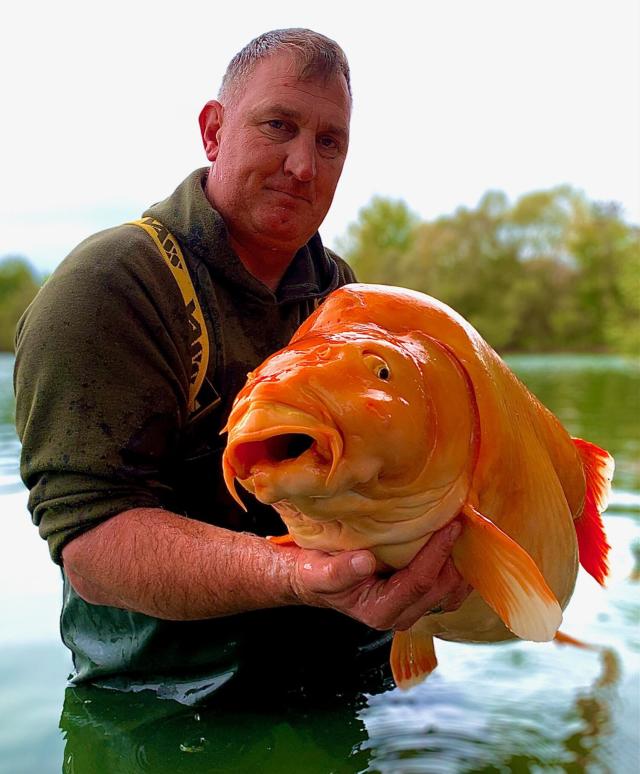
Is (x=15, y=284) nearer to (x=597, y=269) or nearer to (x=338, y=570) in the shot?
(x=597, y=269)

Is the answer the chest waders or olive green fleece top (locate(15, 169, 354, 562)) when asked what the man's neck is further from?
the chest waders

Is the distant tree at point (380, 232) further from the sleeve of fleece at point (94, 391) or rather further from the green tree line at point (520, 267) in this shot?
the sleeve of fleece at point (94, 391)

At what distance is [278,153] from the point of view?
8.94ft

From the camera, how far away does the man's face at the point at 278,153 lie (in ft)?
8.82

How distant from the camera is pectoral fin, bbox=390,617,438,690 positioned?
2225 millimetres

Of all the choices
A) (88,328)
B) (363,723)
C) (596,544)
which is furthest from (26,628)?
(596,544)

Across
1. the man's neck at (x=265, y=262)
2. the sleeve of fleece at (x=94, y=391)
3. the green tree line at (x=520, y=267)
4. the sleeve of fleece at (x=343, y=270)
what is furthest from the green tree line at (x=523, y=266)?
the sleeve of fleece at (x=94, y=391)

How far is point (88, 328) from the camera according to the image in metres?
2.36

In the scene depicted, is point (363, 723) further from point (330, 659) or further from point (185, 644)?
point (185, 644)

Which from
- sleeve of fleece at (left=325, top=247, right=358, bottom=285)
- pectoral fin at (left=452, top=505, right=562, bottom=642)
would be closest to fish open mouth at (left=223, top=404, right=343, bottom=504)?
pectoral fin at (left=452, top=505, right=562, bottom=642)

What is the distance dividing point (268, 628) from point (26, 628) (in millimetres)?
1592

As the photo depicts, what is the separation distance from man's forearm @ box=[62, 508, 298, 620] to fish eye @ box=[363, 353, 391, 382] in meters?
0.79

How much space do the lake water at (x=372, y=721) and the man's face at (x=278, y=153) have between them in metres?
1.52

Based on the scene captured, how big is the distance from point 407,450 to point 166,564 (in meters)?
1.02
